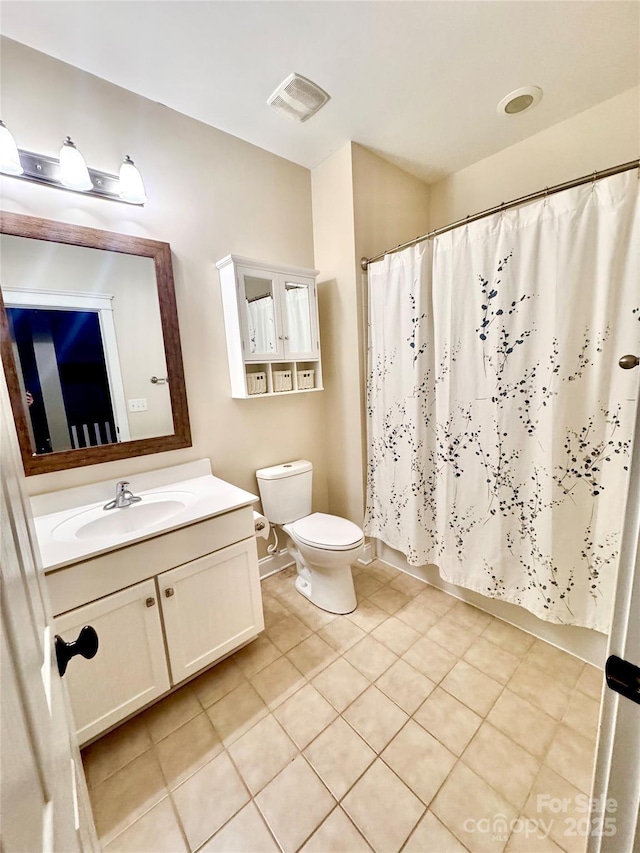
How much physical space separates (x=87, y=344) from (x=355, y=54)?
1.61 m

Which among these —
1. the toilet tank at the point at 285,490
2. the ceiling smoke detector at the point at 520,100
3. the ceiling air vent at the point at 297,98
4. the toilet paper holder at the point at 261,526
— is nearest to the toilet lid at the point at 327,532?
the toilet tank at the point at 285,490

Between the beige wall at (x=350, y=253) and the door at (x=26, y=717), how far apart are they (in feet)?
5.81

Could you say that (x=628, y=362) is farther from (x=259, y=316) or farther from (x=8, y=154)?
(x=8, y=154)

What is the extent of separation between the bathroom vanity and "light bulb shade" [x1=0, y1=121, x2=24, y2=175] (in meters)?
1.23

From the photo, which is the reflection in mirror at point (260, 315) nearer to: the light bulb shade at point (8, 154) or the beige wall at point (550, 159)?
the light bulb shade at point (8, 154)

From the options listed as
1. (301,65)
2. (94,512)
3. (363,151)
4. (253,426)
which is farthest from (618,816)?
(363,151)

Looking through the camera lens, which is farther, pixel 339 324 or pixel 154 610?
pixel 339 324

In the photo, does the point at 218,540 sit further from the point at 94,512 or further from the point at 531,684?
the point at 531,684

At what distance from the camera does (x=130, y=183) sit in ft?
4.80

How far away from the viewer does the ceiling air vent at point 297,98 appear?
58.1 inches

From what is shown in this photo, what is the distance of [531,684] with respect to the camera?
1.41 metres

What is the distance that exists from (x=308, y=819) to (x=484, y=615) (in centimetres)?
121

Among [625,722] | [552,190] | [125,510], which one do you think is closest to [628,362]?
[552,190]

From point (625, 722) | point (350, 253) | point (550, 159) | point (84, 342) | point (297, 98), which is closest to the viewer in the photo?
point (625, 722)
